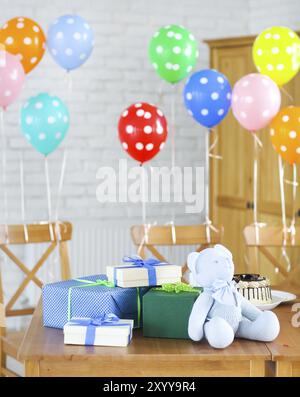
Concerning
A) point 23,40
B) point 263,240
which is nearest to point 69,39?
point 23,40

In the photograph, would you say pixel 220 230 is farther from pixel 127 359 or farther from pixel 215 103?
pixel 127 359

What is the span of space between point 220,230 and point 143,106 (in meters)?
0.60

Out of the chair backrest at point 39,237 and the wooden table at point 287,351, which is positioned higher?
the chair backrest at point 39,237

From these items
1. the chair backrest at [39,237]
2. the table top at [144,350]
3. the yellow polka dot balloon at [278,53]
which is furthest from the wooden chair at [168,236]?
the table top at [144,350]

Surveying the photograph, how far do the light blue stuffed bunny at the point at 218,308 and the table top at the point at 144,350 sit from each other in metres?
0.03

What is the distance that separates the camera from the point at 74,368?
1698 millimetres

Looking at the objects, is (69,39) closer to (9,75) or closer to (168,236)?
(9,75)

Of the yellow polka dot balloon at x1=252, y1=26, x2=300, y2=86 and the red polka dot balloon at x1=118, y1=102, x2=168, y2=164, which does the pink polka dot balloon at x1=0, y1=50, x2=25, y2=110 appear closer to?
the red polka dot balloon at x1=118, y1=102, x2=168, y2=164

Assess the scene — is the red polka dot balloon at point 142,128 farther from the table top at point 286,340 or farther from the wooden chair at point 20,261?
the table top at point 286,340

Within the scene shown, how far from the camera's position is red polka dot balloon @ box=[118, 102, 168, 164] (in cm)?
287

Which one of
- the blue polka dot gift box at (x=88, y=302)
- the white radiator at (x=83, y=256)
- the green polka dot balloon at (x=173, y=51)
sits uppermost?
the green polka dot balloon at (x=173, y=51)

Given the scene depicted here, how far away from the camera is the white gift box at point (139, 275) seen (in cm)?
190

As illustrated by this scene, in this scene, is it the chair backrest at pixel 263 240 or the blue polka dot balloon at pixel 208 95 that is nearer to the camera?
the chair backrest at pixel 263 240
